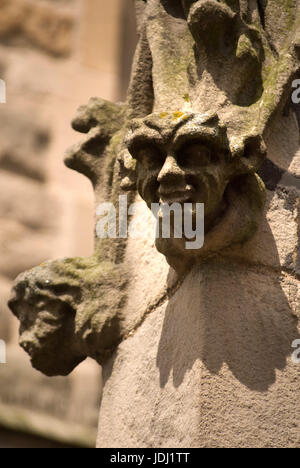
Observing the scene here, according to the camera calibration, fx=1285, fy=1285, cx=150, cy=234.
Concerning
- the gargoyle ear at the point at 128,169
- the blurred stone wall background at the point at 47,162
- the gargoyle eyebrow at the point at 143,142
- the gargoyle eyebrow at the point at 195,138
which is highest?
the blurred stone wall background at the point at 47,162

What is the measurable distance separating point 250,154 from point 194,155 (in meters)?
0.10

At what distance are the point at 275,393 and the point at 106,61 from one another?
3.26m

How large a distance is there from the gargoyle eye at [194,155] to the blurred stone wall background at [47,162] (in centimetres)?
265

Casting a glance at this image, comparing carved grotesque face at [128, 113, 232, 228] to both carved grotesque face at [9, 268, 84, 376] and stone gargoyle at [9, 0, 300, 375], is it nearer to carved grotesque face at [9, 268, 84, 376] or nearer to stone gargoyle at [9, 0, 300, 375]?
stone gargoyle at [9, 0, 300, 375]

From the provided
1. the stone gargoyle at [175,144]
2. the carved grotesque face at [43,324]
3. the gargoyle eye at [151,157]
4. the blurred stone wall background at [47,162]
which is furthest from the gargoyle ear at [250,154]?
the blurred stone wall background at [47,162]

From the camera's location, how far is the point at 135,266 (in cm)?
212

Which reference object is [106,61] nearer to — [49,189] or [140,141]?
[49,189]

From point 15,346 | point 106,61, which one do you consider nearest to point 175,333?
point 15,346

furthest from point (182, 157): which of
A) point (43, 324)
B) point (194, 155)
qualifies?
point (43, 324)

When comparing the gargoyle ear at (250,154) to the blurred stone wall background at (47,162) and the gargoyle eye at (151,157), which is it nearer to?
the gargoyle eye at (151,157)

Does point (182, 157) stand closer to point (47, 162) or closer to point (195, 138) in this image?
point (195, 138)

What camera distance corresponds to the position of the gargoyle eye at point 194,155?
5.91 ft

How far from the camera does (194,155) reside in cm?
181

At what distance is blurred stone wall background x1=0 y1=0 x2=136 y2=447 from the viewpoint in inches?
177
